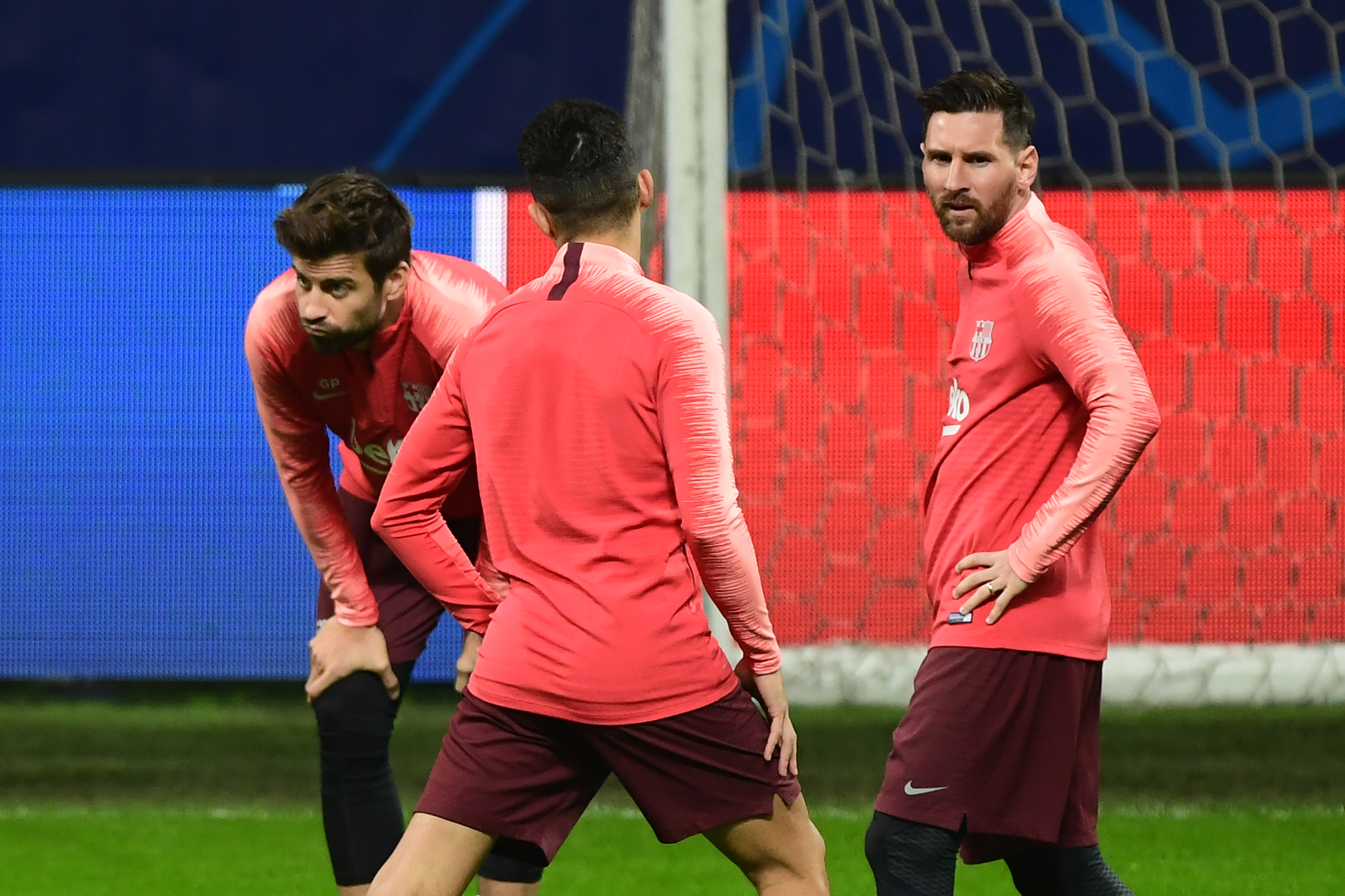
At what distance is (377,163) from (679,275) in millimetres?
2777

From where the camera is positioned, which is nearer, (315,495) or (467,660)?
(467,660)

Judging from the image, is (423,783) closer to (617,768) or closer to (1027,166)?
(617,768)

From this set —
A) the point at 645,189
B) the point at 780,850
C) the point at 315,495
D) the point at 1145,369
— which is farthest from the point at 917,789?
the point at 1145,369

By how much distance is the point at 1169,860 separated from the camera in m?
3.60

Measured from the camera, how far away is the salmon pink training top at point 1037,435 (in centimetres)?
210

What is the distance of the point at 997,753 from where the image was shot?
2178 millimetres

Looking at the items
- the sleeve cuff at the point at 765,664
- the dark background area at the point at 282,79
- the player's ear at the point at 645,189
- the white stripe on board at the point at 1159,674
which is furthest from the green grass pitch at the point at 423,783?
the dark background area at the point at 282,79

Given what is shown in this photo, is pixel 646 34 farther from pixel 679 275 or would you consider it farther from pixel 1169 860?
pixel 1169 860

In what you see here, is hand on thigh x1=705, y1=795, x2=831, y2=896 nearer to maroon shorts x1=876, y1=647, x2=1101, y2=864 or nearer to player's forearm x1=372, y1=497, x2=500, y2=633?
maroon shorts x1=876, y1=647, x2=1101, y2=864

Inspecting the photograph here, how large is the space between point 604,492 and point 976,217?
699 mm

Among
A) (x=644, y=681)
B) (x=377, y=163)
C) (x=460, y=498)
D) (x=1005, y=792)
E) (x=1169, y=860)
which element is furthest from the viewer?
(x=377, y=163)

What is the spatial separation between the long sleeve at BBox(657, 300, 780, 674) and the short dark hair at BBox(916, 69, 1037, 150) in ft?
1.85

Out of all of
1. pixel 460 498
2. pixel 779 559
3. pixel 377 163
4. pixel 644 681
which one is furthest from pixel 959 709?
pixel 377 163

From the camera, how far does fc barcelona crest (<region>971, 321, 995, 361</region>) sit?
222cm
